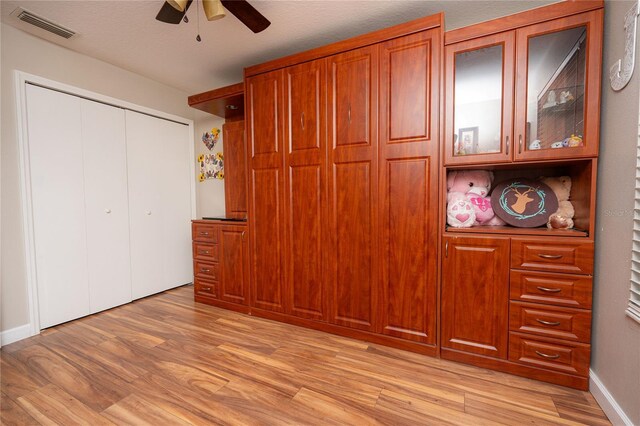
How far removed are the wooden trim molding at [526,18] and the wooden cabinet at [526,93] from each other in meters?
0.03

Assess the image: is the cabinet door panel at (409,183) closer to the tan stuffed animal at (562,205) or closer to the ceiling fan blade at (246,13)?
the tan stuffed animal at (562,205)

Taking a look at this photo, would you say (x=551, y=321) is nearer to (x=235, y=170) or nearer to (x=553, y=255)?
(x=553, y=255)

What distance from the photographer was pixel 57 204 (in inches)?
99.1

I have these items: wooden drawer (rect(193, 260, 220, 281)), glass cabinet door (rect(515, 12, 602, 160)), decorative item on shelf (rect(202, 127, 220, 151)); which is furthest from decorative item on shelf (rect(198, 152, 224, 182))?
glass cabinet door (rect(515, 12, 602, 160))

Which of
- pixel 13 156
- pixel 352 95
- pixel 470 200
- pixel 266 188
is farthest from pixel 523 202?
pixel 13 156

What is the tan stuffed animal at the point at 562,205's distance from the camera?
178 centimetres

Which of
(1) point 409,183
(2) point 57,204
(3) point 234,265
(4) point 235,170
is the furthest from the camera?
(4) point 235,170

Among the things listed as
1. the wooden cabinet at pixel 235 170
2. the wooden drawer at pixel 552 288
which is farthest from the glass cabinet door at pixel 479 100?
the wooden cabinet at pixel 235 170

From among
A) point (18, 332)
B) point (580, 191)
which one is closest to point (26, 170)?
point (18, 332)

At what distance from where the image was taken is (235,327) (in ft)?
8.20

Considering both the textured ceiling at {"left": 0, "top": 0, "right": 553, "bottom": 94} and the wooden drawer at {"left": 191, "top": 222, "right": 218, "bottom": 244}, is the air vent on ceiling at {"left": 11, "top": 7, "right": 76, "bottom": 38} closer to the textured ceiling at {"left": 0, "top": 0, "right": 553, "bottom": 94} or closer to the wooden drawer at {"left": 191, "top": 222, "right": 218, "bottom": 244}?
the textured ceiling at {"left": 0, "top": 0, "right": 553, "bottom": 94}

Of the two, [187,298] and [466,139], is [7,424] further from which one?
[466,139]

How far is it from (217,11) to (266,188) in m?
1.38

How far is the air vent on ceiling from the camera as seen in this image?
2.04 metres
